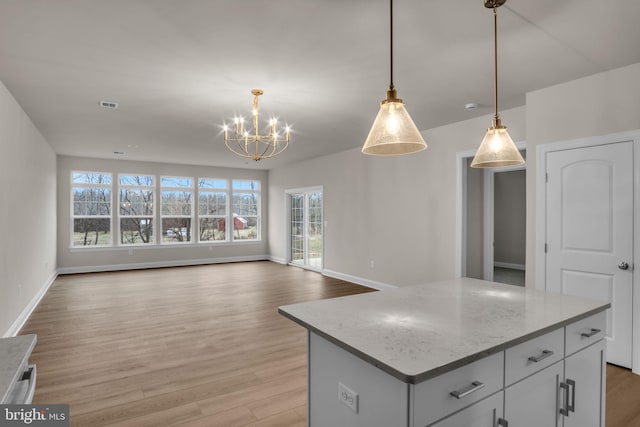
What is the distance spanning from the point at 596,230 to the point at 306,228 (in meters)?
6.12

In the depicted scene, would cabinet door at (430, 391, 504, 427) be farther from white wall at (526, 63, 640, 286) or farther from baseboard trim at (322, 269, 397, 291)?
baseboard trim at (322, 269, 397, 291)

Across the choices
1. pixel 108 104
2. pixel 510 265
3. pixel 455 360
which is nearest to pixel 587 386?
pixel 455 360

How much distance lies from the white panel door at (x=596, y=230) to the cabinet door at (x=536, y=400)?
2.10 meters

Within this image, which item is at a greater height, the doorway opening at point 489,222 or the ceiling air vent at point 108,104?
the ceiling air vent at point 108,104

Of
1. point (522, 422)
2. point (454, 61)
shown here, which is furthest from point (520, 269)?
point (522, 422)

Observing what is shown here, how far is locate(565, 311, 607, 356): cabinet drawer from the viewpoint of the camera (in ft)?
5.59

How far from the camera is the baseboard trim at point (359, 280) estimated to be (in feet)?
20.3

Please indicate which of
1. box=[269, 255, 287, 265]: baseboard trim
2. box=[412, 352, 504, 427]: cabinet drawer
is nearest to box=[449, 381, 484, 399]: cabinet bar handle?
box=[412, 352, 504, 427]: cabinet drawer

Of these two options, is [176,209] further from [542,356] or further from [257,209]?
[542,356]

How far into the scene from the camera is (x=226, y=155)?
25.5 feet

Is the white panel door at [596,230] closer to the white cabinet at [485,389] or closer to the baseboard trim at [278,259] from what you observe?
the white cabinet at [485,389]

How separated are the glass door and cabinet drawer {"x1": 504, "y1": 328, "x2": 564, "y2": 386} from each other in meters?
6.53

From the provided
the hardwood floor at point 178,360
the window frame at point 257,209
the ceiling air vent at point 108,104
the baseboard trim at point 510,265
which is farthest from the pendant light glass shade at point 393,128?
the window frame at point 257,209

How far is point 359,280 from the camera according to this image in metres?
6.79
